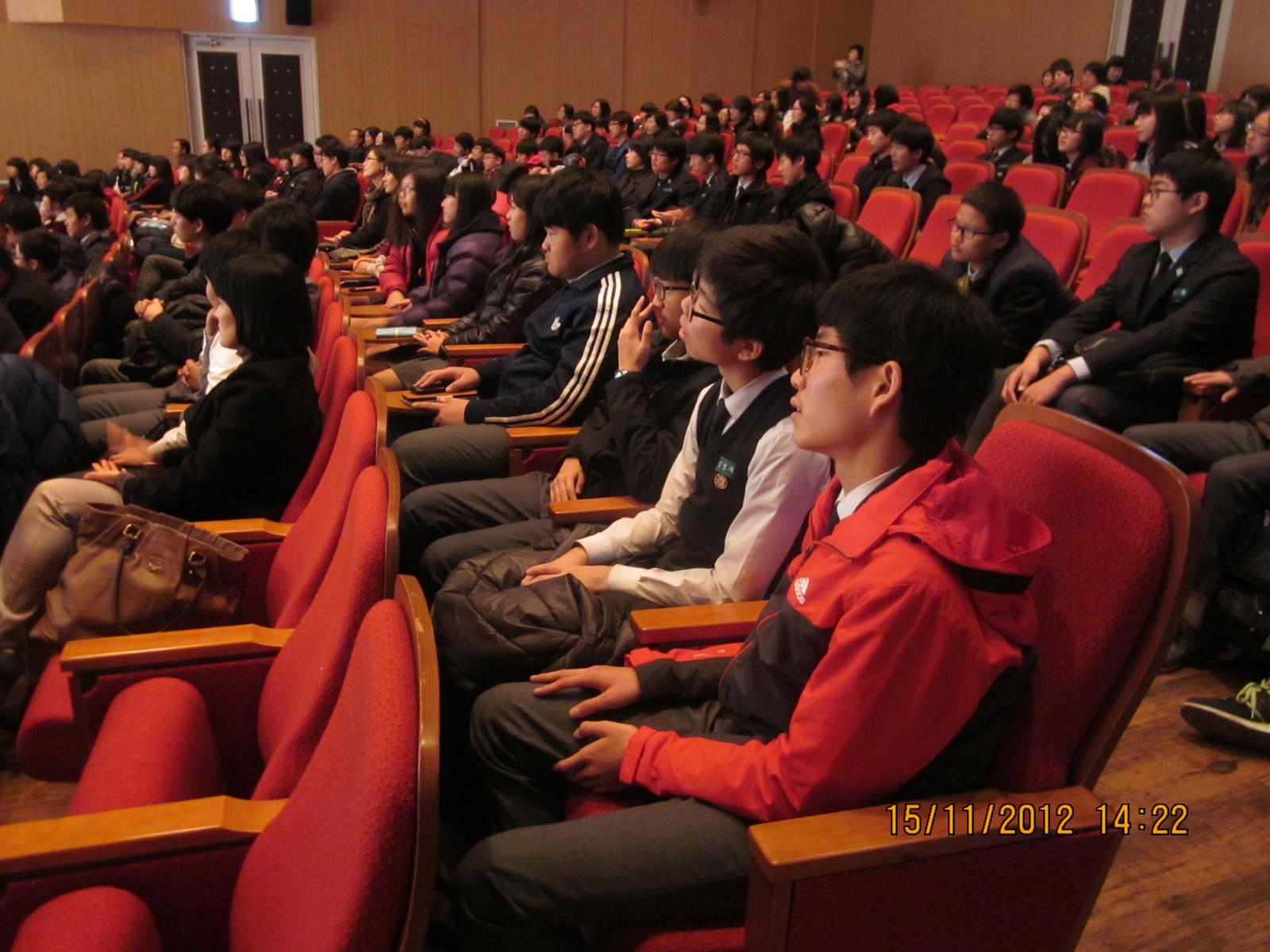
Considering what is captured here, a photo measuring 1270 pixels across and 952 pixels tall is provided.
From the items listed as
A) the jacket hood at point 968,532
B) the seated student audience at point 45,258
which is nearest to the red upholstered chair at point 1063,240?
the jacket hood at point 968,532

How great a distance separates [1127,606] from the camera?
1021 millimetres

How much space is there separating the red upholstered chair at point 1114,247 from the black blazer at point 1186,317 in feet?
1.36

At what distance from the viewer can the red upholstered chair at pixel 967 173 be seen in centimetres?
521

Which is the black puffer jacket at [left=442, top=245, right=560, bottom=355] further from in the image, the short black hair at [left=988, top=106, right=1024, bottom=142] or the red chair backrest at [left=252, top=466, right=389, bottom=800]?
the short black hair at [left=988, top=106, right=1024, bottom=142]

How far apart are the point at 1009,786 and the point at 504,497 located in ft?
4.61

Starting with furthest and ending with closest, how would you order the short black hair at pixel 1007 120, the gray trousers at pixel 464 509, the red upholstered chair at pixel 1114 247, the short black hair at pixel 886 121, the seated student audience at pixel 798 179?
the short black hair at pixel 1007 120
the short black hair at pixel 886 121
the seated student audience at pixel 798 179
the red upholstered chair at pixel 1114 247
the gray trousers at pixel 464 509

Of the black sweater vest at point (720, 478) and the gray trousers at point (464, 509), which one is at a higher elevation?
the black sweater vest at point (720, 478)

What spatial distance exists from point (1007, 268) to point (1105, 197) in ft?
5.72

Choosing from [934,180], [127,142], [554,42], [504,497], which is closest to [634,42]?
[554,42]

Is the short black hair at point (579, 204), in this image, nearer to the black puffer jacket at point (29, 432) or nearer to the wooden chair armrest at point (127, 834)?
the black puffer jacket at point (29, 432)

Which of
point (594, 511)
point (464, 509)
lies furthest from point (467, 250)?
point (594, 511)

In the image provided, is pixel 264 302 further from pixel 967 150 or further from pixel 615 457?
pixel 967 150

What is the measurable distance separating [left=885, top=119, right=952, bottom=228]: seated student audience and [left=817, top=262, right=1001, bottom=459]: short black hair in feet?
13.9

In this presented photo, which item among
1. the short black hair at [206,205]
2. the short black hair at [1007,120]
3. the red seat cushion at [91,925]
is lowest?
the red seat cushion at [91,925]
